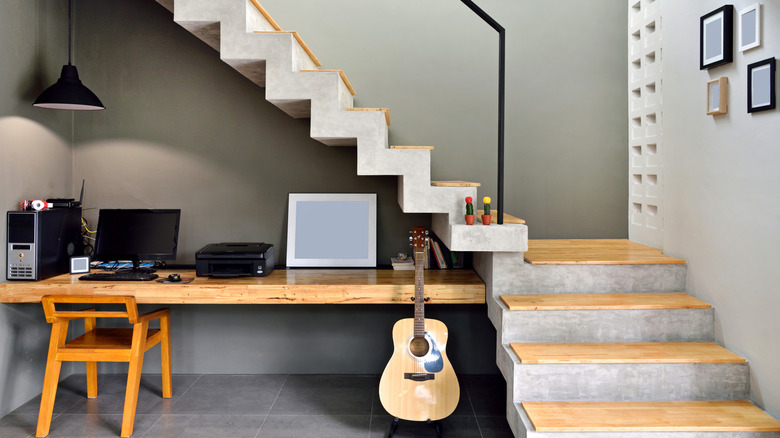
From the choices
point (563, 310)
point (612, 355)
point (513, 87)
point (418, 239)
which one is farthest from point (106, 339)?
point (513, 87)

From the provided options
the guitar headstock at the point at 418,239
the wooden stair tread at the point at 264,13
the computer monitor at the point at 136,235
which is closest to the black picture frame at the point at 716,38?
the guitar headstock at the point at 418,239

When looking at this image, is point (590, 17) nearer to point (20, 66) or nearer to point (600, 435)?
point (600, 435)

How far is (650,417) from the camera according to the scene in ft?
7.73

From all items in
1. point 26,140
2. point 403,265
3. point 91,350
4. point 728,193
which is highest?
point 26,140

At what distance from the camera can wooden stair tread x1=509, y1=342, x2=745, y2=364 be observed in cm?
253

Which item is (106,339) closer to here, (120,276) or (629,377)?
(120,276)

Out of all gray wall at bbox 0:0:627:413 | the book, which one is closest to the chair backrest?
gray wall at bbox 0:0:627:413

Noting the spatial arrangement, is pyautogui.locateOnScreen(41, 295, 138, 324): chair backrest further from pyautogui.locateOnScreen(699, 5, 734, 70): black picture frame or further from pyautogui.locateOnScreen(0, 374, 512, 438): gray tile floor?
pyautogui.locateOnScreen(699, 5, 734, 70): black picture frame

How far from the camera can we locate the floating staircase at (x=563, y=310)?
2.41 meters

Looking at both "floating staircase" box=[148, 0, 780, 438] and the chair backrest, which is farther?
the chair backrest

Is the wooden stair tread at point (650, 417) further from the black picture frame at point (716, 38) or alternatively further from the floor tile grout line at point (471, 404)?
the black picture frame at point (716, 38)

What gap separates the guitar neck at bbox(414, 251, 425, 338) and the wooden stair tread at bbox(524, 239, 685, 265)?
634 mm

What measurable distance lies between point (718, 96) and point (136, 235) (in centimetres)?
368

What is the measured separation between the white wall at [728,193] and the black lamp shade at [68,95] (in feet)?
12.0
